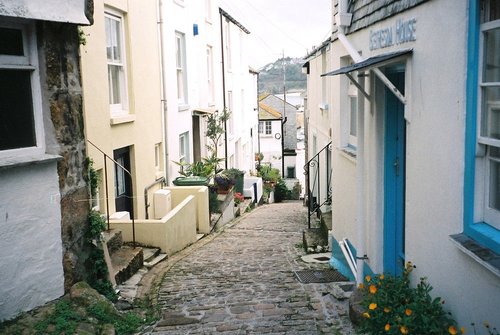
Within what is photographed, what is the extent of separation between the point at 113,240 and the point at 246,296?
2649mm

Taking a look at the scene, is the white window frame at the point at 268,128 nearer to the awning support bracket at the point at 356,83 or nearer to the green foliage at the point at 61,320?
the awning support bracket at the point at 356,83

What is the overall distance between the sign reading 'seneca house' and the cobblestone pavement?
9.73ft

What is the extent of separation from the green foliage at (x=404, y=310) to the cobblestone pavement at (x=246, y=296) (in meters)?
0.98

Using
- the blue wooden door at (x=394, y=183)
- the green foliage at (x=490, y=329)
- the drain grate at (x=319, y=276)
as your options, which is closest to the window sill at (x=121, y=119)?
the drain grate at (x=319, y=276)

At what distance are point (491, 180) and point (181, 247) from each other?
8500 mm

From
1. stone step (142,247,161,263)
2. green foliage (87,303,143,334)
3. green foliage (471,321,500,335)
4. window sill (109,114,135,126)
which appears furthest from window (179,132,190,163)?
green foliage (471,321,500,335)

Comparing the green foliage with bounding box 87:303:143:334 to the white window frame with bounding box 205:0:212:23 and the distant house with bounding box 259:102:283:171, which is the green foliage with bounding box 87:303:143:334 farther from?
the distant house with bounding box 259:102:283:171

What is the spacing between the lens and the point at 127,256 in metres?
8.51

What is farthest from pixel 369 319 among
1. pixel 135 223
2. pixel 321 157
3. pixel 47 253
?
pixel 321 157

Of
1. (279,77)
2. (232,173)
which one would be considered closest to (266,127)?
(232,173)

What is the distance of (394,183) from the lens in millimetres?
6262

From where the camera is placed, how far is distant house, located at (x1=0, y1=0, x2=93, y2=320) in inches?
206

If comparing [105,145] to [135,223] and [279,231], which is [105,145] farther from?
[279,231]

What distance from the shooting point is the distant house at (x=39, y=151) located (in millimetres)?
5223
